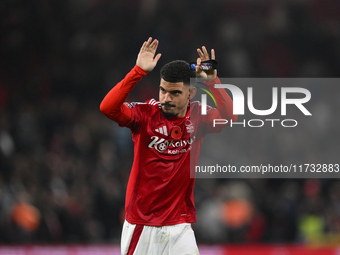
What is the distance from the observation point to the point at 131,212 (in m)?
4.39

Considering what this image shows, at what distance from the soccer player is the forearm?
0.8 inches

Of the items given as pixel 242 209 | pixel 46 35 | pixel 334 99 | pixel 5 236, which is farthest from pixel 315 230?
pixel 46 35

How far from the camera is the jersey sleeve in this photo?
4480 millimetres

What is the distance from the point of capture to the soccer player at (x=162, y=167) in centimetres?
431

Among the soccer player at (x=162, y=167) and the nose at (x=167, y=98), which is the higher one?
the nose at (x=167, y=98)

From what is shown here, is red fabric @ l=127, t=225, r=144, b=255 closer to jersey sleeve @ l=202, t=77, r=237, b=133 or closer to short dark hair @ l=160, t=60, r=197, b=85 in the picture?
jersey sleeve @ l=202, t=77, r=237, b=133

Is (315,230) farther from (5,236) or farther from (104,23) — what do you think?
(104,23)

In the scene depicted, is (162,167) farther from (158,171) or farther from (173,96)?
(173,96)

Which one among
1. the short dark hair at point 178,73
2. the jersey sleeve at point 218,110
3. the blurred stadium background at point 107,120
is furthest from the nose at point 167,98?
the blurred stadium background at point 107,120

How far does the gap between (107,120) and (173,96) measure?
6.77m

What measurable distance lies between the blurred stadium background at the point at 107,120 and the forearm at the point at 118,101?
4158 mm

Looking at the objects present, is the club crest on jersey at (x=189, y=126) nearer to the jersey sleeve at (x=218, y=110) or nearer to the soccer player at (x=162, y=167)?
the soccer player at (x=162, y=167)

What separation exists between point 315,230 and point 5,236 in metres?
5.41

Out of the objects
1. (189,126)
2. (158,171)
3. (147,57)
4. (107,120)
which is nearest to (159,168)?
(158,171)
